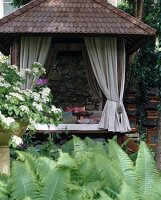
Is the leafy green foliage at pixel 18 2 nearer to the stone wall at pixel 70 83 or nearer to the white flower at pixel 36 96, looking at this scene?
the stone wall at pixel 70 83

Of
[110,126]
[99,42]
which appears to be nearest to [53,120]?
[110,126]

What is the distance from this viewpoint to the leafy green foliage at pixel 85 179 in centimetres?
301

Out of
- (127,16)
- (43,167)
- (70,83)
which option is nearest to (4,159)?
(43,167)

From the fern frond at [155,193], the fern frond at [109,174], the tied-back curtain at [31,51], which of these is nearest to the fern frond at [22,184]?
the fern frond at [109,174]

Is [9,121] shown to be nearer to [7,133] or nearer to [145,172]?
[7,133]

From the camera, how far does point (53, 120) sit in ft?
14.6

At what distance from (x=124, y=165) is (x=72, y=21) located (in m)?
4.67

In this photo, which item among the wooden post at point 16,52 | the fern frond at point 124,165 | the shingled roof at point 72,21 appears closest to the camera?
the fern frond at point 124,165

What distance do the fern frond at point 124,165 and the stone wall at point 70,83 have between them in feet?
25.3

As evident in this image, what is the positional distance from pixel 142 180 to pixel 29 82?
477 cm

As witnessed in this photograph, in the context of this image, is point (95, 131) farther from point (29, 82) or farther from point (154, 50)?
point (154, 50)

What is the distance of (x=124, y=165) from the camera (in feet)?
11.5

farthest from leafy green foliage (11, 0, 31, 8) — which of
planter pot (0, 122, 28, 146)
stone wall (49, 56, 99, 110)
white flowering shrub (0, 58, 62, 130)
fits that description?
planter pot (0, 122, 28, 146)

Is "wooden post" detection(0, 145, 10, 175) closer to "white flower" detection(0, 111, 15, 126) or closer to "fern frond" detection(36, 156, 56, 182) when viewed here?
"white flower" detection(0, 111, 15, 126)
